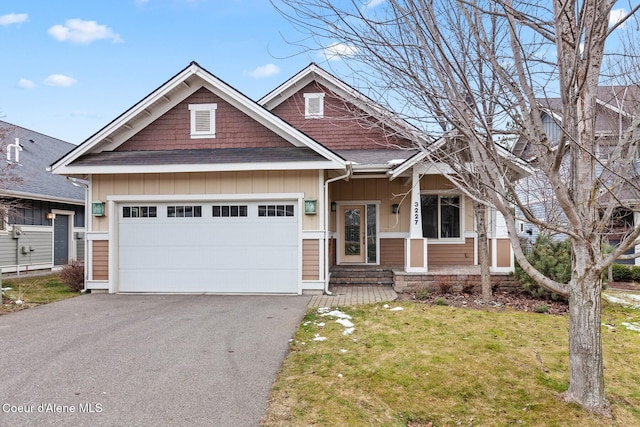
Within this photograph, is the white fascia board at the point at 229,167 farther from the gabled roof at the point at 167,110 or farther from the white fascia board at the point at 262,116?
the white fascia board at the point at 262,116

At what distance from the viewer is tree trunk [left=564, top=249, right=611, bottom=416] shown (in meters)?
3.66

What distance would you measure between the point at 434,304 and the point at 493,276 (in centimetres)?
216

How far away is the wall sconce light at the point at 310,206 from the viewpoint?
30.5ft

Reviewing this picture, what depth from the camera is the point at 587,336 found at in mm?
3688

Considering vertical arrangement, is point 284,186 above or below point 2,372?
above

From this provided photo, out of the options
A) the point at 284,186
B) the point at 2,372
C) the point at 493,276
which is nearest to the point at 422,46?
the point at 2,372

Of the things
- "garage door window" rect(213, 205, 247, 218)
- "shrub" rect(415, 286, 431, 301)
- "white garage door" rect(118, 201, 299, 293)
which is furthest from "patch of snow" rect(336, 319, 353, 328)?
"garage door window" rect(213, 205, 247, 218)

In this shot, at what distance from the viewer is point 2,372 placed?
4656 millimetres

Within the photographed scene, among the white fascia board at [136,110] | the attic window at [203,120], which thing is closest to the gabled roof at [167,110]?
the white fascia board at [136,110]

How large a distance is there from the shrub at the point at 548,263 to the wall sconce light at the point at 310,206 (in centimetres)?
476

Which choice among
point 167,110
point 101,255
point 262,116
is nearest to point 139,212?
point 101,255

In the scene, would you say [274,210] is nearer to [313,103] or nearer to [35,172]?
[313,103]

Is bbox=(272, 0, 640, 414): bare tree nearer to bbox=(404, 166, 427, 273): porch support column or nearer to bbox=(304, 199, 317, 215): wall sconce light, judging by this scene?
bbox=(304, 199, 317, 215): wall sconce light

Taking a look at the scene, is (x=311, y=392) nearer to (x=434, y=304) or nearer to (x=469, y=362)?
(x=469, y=362)
